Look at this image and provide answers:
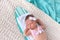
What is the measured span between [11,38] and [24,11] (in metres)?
0.31

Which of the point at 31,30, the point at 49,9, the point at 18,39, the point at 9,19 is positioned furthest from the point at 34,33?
the point at 49,9

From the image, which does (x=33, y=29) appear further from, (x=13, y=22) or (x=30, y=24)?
(x=13, y=22)

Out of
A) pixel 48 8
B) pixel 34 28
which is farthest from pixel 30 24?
pixel 48 8

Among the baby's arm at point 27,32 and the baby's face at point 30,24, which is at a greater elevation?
the baby's face at point 30,24

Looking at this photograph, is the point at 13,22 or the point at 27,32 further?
the point at 13,22

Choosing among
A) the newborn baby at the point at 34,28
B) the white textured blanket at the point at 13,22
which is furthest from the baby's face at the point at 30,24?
the white textured blanket at the point at 13,22

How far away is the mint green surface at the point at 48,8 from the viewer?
1313mm

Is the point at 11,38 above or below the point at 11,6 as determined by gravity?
below

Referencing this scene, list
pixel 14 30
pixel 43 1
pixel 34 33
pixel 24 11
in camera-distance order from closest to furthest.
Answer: pixel 34 33 → pixel 14 30 → pixel 24 11 → pixel 43 1

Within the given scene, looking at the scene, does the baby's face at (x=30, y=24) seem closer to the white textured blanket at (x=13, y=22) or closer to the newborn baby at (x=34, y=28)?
the newborn baby at (x=34, y=28)

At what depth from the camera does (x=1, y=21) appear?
1.22 meters

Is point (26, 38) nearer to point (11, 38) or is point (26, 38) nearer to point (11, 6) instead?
point (11, 38)

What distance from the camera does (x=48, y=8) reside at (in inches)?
54.6

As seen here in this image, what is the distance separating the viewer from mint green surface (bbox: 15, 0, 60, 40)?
1313 mm
